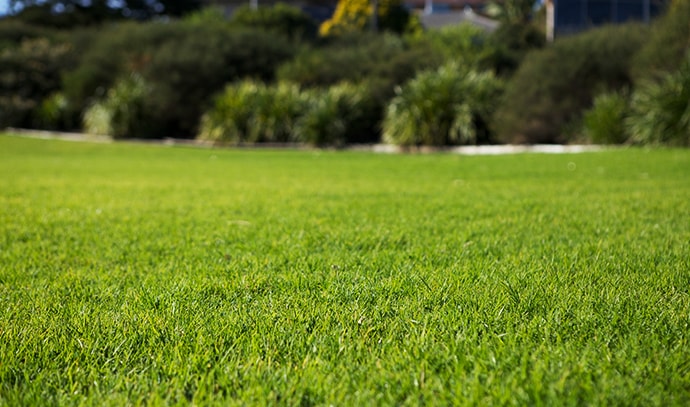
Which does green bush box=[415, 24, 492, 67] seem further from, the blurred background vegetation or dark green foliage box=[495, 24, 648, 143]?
dark green foliage box=[495, 24, 648, 143]

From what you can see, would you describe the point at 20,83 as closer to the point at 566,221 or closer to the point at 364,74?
the point at 364,74

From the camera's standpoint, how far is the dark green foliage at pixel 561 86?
1644 cm

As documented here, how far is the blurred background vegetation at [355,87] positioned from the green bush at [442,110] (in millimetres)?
35

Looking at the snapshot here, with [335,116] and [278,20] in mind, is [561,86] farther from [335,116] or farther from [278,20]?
[278,20]

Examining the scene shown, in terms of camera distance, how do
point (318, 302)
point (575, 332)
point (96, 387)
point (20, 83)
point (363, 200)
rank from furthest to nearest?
1. point (20, 83)
2. point (363, 200)
3. point (318, 302)
4. point (575, 332)
5. point (96, 387)

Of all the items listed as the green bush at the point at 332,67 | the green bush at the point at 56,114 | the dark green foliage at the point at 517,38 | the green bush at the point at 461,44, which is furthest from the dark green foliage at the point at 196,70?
the dark green foliage at the point at 517,38

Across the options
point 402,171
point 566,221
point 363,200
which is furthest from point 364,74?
point 566,221

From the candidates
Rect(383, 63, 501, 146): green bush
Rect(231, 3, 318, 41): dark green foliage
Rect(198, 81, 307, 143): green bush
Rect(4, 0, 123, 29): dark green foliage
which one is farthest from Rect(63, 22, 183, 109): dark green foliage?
Rect(4, 0, 123, 29): dark green foliage

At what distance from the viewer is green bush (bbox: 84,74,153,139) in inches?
901

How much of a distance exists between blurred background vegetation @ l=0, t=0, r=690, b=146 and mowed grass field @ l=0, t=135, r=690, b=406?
35.4 ft

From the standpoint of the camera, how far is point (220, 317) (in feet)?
8.03

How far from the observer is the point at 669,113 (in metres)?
13.2

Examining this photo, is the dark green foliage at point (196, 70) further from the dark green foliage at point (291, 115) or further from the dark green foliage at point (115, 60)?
the dark green foliage at point (291, 115)

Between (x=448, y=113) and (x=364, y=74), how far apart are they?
606cm
